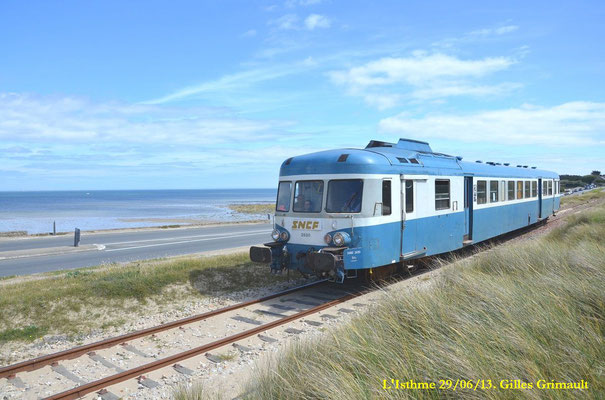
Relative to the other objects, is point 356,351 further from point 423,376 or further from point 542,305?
point 542,305

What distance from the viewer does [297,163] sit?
10719 mm

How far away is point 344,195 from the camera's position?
977 cm

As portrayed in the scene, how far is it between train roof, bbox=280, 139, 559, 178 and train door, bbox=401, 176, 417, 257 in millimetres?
346

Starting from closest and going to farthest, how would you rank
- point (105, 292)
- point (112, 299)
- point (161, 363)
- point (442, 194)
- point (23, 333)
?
point (161, 363) < point (23, 333) < point (112, 299) < point (105, 292) < point (442, 194)

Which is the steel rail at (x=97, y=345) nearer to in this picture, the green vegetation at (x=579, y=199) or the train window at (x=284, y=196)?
the train window at (x=284, y=196)

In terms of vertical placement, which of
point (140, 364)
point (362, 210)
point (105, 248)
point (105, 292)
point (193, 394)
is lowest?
point (140, 364)

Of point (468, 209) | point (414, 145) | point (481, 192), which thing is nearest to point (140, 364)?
point (414, 145)

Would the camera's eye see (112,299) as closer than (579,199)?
Yes

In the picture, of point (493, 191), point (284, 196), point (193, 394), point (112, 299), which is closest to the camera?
point (193, 394)

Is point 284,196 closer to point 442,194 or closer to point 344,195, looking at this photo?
point 344,195

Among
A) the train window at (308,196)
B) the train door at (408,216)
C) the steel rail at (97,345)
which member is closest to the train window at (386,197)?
the train door at (408,216)

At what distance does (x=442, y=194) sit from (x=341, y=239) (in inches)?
162

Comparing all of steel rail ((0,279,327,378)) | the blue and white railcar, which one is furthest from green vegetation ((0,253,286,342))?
the blue and white railcar

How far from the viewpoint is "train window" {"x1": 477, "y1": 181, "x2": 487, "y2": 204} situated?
14.4 m
